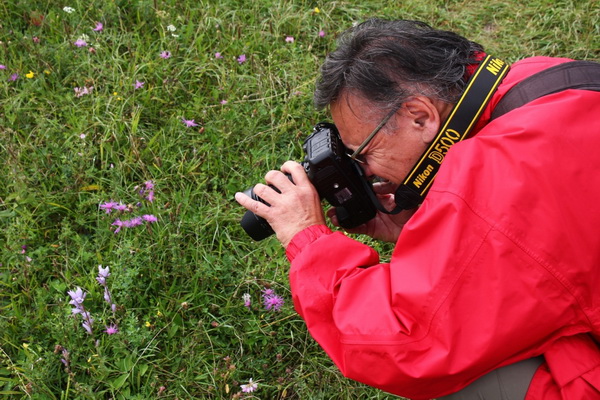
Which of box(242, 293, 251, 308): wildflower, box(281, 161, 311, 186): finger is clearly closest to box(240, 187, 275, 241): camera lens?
box(281, 161, 311, 186): finger

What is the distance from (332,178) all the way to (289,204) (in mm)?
172

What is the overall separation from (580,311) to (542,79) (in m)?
0.62

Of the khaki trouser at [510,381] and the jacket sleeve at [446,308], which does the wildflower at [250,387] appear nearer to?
the jacket sleeve at [446,308]

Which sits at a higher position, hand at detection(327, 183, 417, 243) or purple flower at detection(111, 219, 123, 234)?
hand at detection(327, 183, 417, 243)

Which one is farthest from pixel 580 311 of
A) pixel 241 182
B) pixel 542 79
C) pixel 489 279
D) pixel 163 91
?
pixel 163 91

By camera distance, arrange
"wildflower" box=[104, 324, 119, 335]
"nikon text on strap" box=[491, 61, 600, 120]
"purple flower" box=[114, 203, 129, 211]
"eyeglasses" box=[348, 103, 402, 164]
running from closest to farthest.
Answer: "nikon text on strap" box=[491, 61, 600, 120], "eyeglasses" box=[348, 103, 402, 164], "wildflower" box=[104, 324, 119, 335], "purple flower" box=[114, 203, 129, 211]

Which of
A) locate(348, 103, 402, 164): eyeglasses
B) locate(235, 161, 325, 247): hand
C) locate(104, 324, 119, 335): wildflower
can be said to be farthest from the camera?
locate(104, 324, 119, 335): wildflower

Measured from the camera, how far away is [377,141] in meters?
2.02

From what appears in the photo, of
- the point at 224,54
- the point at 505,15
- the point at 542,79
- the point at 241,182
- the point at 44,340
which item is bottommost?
the point at 44,340

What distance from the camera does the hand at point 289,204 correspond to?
2.05 meters

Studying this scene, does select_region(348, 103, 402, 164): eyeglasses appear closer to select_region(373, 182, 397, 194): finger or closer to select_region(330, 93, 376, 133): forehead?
select_region(330, 93, 376, 133): forehead

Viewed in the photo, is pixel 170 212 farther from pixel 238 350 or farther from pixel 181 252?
pixel 238 350

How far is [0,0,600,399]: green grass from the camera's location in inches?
93.4

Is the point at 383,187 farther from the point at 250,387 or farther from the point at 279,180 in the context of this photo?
the point at 250,387
